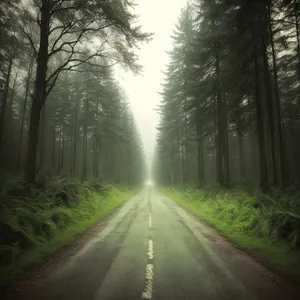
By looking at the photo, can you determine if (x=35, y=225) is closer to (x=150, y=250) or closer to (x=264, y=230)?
(x=150, y=250)

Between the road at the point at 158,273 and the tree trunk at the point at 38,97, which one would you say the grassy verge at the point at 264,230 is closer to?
the road at the point at 158,273

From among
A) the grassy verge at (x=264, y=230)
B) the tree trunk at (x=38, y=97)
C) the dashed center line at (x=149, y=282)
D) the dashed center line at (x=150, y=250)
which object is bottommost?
the dashed center line at (x=150, y=250)

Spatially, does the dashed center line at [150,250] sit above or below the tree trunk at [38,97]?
below

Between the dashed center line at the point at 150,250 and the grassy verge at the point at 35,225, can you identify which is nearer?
the grassy verge at the point at 35,225

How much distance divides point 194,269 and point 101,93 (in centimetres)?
2787

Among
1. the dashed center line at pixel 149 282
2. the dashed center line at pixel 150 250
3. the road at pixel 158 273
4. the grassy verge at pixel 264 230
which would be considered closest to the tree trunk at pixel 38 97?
the road at pixel 158 273

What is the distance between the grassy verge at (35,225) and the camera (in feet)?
19.1

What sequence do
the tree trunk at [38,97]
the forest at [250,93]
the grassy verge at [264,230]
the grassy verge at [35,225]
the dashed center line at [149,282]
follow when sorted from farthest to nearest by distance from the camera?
the tree trunk at [38,97] → the forest at [250,93] → the grassy verge at [264,230] → the grassy verge at [35,225] → the dashed center line at [149,282]

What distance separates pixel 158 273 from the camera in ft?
17.7

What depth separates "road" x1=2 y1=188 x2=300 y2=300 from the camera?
4.43 meters

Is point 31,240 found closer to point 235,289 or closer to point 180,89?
point 235,289

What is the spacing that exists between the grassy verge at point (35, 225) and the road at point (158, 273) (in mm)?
897

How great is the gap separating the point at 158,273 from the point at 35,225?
16.4 feet

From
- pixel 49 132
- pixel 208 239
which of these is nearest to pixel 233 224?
pixel 208 239
